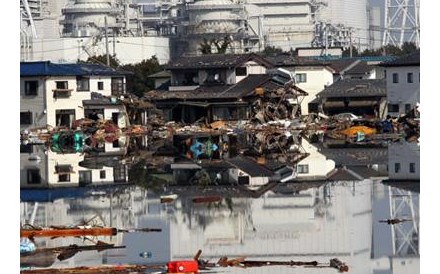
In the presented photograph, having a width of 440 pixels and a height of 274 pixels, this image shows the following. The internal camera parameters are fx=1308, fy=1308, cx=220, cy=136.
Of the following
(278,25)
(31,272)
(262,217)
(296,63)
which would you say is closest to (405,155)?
(262,217)

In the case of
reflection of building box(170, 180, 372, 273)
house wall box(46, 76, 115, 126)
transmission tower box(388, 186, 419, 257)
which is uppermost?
house wall box(46, 76, 115, 126)

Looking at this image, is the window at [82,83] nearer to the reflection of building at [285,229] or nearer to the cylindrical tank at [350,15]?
the reflection of building at [285,229]

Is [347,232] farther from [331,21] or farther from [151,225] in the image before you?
[331,21]

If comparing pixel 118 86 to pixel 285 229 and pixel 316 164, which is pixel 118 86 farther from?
pixel 285 229

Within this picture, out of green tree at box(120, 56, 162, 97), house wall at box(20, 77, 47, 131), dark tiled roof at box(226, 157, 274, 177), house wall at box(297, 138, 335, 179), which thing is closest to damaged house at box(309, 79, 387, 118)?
green tree at box(120, 56, 162, 97)

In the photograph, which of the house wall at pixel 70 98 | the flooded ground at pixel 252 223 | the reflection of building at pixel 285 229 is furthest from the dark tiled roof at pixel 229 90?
the reflection of building at pixel 285 229

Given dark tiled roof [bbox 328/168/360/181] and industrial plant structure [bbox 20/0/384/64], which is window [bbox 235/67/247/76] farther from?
industrial plant structure [bbox 20/0/384/64]

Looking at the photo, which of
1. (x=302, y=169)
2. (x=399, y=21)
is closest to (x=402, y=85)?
(x=302, y=169)
